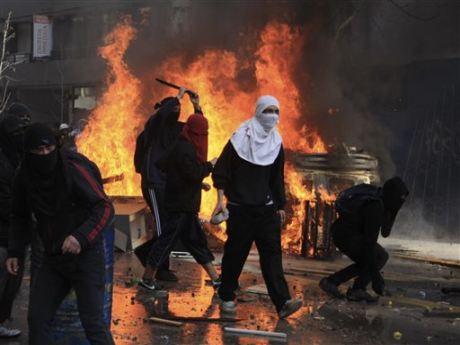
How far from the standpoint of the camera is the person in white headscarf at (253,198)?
5.50m

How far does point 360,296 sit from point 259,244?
1.38 metres

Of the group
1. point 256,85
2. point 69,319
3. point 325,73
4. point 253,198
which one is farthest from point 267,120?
point 325,73

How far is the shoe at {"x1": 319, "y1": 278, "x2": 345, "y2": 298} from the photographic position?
640 centimetres

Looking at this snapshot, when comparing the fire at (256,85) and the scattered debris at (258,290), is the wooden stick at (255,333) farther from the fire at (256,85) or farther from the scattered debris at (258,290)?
the fire at (256,85)

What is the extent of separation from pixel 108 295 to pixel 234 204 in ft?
5.85

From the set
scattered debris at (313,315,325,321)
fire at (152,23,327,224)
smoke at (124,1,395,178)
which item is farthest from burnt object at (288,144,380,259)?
scattered debris at (313,315,325,321)

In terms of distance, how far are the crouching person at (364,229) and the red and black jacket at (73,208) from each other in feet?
10.3

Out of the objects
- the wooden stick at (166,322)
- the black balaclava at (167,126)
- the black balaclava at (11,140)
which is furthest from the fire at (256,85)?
the black balaclava at (11,140)

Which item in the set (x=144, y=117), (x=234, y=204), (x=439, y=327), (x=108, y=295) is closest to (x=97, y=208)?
(x=108, y=295)

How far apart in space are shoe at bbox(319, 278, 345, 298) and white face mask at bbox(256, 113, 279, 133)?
6.16ft

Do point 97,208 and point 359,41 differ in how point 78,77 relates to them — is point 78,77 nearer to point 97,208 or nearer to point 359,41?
point 359,41

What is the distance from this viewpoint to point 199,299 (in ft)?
20.3

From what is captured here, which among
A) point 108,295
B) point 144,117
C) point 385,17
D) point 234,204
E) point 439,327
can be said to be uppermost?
point 385,17

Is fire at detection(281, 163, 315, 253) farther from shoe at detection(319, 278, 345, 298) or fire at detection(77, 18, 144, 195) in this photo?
fire at detection(77, 18, 144, 195)
